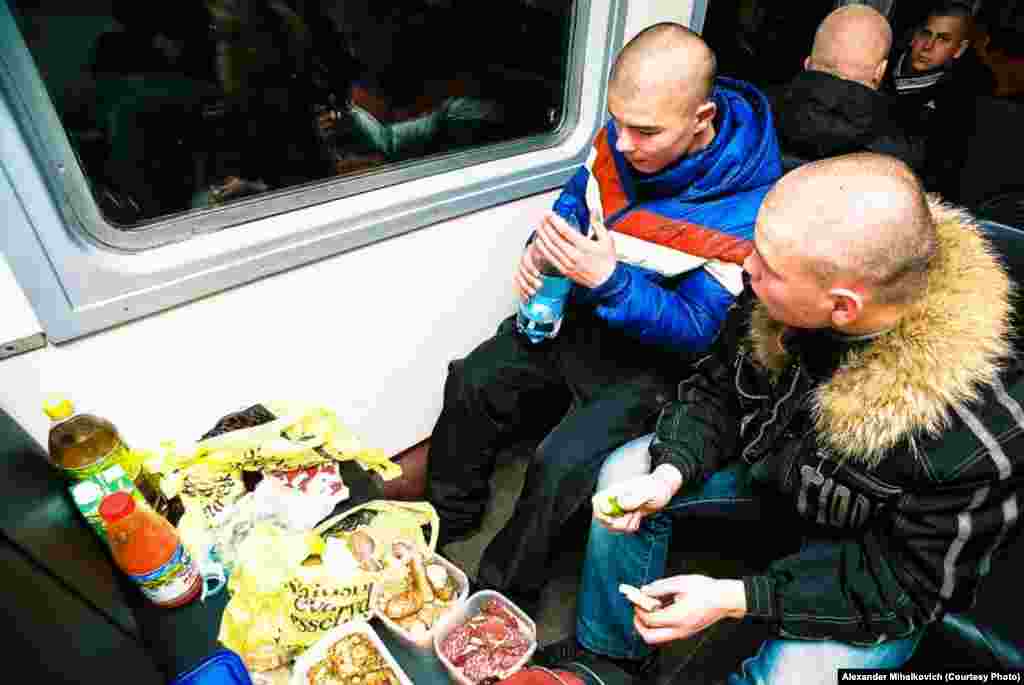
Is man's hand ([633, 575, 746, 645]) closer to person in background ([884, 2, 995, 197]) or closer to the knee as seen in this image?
the knee

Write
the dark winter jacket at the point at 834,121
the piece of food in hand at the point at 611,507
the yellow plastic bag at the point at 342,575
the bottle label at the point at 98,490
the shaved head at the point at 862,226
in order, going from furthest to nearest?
the dark winter jacket at the point at 834,121, the piece of food in hand at the point at 611,507, the yellow plastic bag at the point at 342,575, the bottle label at the point at 98,490, the shaved head at the point at 862,226

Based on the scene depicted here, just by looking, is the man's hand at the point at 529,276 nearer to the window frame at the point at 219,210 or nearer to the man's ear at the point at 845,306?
the window frame at the point at 219,210

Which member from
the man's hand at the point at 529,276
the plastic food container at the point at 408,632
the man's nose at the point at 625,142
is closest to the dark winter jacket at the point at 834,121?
the man's nose at the point at 625,142

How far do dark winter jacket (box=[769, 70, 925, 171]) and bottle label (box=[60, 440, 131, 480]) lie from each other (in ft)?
7.64

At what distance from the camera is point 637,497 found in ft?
4.42

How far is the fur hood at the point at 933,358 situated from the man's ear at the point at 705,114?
2.17 ft

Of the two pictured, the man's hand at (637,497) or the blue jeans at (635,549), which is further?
the blue jeans at (635,549)

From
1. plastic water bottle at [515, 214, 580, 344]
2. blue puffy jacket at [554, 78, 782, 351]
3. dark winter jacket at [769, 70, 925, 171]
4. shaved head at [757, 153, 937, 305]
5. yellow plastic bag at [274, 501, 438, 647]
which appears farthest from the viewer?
dark winter jacket at [769, 70, 925, 171]

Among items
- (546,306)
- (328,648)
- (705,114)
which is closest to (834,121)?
(705,114)

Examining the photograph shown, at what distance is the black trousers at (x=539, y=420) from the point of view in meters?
1.62

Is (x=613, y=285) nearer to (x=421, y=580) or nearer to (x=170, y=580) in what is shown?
(x=421, y=580)

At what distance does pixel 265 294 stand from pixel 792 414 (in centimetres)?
138

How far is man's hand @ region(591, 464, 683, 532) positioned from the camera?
1.35 meters

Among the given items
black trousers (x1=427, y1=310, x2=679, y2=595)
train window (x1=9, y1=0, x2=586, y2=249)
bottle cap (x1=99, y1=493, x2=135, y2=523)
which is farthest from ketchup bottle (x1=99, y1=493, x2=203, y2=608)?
black trousers (x1=427, y1=310, x2=679, y2=595)
